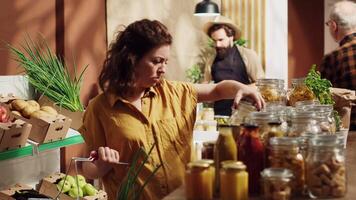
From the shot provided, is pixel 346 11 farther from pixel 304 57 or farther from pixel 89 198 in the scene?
pixel 304 57

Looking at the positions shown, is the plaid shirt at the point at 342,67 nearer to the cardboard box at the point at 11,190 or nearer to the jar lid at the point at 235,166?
the cardboard box at the point at 11,190

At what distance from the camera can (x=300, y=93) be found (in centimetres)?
279

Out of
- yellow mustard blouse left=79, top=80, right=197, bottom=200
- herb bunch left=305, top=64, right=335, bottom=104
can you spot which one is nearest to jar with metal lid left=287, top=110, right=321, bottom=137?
yellow mustard blouse left=79, top=80, right=197, bottom=200

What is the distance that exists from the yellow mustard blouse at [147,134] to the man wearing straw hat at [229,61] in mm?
3968

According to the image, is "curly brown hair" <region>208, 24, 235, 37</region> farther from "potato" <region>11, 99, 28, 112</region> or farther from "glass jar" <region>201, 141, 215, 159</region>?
"glass jar" <region>201, 141, 215, 159</region>

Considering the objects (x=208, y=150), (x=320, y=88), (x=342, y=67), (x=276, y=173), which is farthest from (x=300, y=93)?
(x=342, y=67)

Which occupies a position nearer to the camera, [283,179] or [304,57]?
[283,179]

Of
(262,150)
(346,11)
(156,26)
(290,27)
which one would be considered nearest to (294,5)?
(290,27)

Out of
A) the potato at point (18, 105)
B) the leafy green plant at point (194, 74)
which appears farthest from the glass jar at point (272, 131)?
the leafy green plant at point (194, 74)

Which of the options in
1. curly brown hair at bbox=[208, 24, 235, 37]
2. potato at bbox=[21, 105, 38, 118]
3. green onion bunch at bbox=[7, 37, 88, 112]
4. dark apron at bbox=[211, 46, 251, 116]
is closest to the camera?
potato at bbox=[21, 105, 38, 118]

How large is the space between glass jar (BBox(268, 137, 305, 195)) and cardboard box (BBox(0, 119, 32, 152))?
167 centimetres

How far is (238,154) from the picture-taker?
1819 millimetres

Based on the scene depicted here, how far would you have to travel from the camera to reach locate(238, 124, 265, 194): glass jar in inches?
70.2

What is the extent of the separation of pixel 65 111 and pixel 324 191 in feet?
8.48
